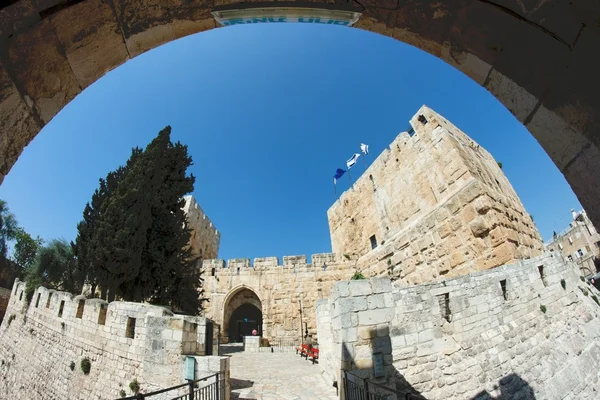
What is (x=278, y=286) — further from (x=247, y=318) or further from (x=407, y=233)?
(x=407, y=233)

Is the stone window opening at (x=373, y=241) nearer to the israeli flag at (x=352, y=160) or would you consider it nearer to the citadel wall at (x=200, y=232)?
the israeli flag at (x=352, y=160)

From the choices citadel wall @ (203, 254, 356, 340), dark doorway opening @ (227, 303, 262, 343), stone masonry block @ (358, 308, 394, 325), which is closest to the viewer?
stone masonry block @ (358, 308, 394, 325)

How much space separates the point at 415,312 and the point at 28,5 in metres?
6.80

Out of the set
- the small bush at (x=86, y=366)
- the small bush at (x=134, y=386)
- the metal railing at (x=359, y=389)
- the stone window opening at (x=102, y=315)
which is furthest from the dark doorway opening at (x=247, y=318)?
the metal railing at (x=359, y=389)

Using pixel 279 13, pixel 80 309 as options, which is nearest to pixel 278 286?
pixel 80 309

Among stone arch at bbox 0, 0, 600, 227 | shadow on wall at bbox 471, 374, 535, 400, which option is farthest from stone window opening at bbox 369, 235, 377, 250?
stone arch at bbox 0, 0, 600, 227

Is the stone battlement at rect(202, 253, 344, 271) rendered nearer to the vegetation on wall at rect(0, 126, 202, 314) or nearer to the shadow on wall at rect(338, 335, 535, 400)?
the vegetation on wall at rect(0, 126, 202, 314)

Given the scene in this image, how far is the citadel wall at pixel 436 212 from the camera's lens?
24.9ft

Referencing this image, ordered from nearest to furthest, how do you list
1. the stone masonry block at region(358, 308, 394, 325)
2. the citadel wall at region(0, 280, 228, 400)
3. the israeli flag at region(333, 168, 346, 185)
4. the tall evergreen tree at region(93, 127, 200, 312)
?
the stone masonry block at region(358, 308, 394, 325) → the citadel wall at region(0, 280, 228, 400) → the tall evergreen tree at region(93, 127, 200, 312) → the israeli flag at region(333, 168, 346, 185)

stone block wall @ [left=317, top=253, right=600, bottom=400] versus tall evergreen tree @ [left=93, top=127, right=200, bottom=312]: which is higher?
tall evergreen tree @ [left=93, top=127, right=200, bottom=312]

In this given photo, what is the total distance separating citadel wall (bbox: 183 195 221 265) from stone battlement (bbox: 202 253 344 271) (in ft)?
6.03

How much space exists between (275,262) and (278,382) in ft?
34.1

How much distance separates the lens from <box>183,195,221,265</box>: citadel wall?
1956 centimetres

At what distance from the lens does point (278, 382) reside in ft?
24.4
